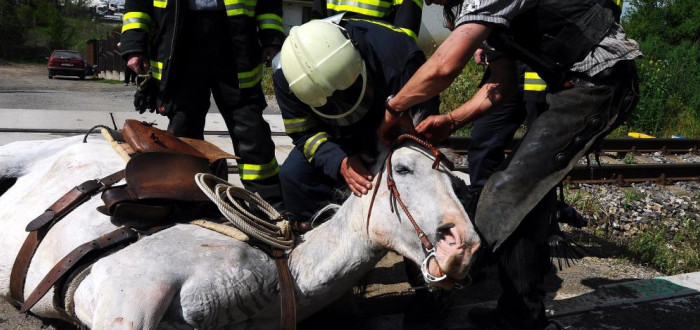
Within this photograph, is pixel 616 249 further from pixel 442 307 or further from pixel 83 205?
pixel 83 205

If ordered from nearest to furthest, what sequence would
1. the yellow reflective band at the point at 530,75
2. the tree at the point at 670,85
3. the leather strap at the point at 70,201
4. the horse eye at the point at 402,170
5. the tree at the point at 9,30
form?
1. the horse eye at the point at 402,170
2. the leather strap at the point at 70,201
3. the yellow reflective band at the point at 530,75
4. the tree at the point at 670,85
5. the tree at the point at 9,30

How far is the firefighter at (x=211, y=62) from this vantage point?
4.43m

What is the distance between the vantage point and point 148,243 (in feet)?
8.57

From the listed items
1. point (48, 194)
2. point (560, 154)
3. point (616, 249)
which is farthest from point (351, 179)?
point (616, 249)

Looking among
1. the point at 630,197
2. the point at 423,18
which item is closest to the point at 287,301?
the point at 630,197

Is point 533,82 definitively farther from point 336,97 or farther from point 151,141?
point 151,141

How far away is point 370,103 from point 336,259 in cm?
76

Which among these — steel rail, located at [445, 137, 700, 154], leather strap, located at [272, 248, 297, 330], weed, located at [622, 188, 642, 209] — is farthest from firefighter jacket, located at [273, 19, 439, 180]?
steel rail, located at [445, 137, 700, 154]

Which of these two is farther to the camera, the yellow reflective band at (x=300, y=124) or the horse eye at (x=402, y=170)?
the yellow reflective band at (x=300, y=124)

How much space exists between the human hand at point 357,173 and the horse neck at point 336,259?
0.16ft

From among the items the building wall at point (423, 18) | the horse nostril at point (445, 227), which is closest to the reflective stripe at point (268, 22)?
the horse nostril at point (445, 227)

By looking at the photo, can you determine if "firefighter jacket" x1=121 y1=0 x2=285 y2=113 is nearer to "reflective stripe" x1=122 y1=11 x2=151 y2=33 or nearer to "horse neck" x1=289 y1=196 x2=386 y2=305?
"reflective stripe" x1=122 y1=11 x2=151 y2=33

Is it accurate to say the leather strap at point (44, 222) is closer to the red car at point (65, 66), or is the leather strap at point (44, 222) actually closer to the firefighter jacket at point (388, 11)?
the firefighter jacket at point (388, 11)

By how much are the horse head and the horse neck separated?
0.08 m
